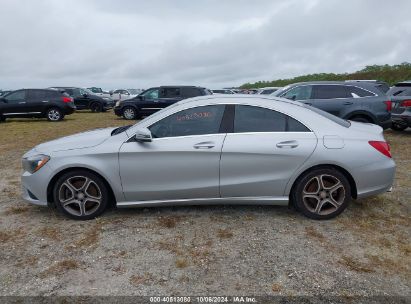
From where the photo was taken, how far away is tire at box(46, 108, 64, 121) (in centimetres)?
1623

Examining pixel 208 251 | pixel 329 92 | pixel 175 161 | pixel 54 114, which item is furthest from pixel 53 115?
pixel 208 251

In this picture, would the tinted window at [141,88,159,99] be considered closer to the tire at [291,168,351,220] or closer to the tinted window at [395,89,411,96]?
the tinted window at [395,89,411,96]

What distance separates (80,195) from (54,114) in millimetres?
13663

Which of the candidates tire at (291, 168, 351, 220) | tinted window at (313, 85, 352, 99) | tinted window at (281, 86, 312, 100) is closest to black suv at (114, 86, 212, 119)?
tinted window at (281, 86, 312, 100)

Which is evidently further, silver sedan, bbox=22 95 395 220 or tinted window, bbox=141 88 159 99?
tinted window, bbox=141 88 159 99

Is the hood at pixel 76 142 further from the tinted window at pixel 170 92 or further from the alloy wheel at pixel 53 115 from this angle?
the alloy wheel at pixel 53 115

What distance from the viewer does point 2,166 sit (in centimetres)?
705

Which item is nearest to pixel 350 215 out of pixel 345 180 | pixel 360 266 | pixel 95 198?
pixel 345 180

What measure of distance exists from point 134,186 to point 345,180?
249 centimetres

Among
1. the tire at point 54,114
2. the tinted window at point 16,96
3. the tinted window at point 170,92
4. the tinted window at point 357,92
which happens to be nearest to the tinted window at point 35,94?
the tinted window at point 16,96

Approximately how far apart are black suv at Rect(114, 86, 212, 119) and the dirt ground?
1145cm

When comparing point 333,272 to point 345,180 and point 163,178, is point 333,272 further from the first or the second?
point 163,178

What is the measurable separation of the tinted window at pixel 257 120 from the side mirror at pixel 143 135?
1016 millimetres

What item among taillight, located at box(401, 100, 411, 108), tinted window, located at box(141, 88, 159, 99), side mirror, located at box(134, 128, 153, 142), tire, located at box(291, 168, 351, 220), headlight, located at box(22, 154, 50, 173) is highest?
tinted window, located at box(141, 88, 159, 99)
